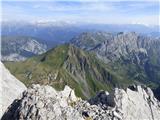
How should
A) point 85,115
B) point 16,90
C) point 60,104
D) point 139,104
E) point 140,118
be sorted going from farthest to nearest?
point 139,104 < point 140,118 < point 16,90 < point 85,115 < point 60,104

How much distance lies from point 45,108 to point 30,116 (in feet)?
7.09

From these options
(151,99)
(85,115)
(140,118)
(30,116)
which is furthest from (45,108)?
(151,99)

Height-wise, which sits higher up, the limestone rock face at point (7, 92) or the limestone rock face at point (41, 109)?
the limestone rock face at point (41, 109)

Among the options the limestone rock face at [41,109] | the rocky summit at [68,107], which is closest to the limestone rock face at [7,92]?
the rocky summit at [68,107]

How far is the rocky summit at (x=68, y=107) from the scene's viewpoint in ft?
140

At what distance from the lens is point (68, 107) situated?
4450cm

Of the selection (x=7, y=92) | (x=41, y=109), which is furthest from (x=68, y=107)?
(x=7, y=92)

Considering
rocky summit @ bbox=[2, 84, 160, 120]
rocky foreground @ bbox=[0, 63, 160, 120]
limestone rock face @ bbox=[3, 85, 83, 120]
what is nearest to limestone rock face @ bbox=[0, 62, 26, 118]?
rocky foreground @ bbox=[0, 63, 160, 120]

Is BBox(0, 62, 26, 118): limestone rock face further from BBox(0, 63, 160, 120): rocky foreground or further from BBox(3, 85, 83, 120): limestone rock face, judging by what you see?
BBox(3, 85, 83, 120): limestone rock face

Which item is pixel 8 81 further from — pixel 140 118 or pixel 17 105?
pixel 140 118

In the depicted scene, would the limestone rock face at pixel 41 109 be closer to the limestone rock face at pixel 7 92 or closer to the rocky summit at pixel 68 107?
the rocky summit at pixel 68 107

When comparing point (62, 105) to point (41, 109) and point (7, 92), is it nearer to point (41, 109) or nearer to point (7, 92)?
point (41, 109)

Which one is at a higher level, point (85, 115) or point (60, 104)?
point (60, 104)

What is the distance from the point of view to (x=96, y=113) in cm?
5409
